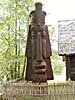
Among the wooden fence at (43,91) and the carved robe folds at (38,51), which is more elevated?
the carved robe folds at (38,51)

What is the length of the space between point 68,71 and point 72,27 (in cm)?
267

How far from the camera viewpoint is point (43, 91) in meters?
8.86

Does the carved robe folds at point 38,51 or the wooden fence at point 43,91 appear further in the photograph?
the carved robe folds at point 38,51

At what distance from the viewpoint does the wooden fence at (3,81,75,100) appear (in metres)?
8.80

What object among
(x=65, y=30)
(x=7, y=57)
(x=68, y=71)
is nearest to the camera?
(x=68, y=71)

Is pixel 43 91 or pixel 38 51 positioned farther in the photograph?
pixel 38 51

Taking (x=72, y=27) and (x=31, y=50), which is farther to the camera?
(x=72, y=27)

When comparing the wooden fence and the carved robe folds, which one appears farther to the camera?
the carved robe folds

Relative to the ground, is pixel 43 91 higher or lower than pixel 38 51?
lower

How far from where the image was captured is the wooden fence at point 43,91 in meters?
8.80

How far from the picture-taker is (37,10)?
32.4 ft

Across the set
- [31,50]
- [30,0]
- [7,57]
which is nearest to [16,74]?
[7,57]

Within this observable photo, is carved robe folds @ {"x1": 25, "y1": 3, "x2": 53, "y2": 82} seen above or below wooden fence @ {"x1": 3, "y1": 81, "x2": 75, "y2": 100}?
above

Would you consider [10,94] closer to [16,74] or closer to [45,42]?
[45,42]
